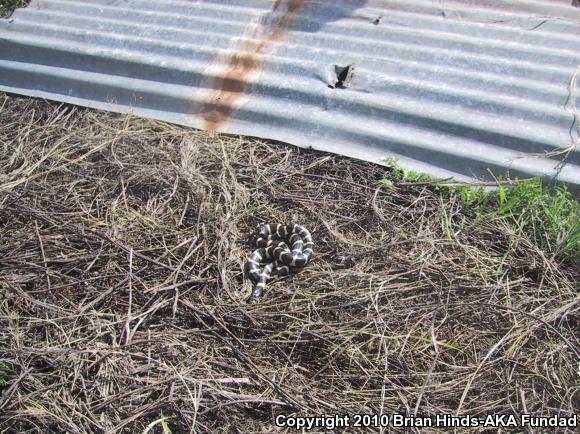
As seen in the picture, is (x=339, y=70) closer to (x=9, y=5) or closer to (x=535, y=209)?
(x=535, y=209)

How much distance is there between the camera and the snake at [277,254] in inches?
147

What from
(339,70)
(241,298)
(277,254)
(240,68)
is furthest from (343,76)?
(241,298)

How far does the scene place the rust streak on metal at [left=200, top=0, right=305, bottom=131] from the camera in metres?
→ 4.64

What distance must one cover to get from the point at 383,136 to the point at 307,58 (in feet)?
3.26

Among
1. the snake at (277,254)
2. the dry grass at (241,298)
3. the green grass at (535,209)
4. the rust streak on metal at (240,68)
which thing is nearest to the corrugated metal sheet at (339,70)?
the rust streak on metal at (240,68)

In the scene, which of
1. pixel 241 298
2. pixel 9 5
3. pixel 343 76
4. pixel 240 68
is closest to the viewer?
pixel 241 298

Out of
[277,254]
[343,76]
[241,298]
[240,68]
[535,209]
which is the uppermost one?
[343,76]

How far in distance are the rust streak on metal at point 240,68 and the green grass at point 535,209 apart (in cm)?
192

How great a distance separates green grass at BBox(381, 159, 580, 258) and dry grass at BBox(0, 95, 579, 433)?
0.33 ft

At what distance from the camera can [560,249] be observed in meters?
3.66

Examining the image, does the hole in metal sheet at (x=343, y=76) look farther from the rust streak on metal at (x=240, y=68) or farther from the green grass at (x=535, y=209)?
the green grass at (x=535, y=209)

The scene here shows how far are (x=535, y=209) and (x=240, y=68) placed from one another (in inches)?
102

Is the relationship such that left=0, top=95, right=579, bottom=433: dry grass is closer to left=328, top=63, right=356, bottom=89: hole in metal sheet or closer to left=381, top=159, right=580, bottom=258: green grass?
left=381, top=159, right=580, bottom=258: green grass

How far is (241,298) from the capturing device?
3566mm
